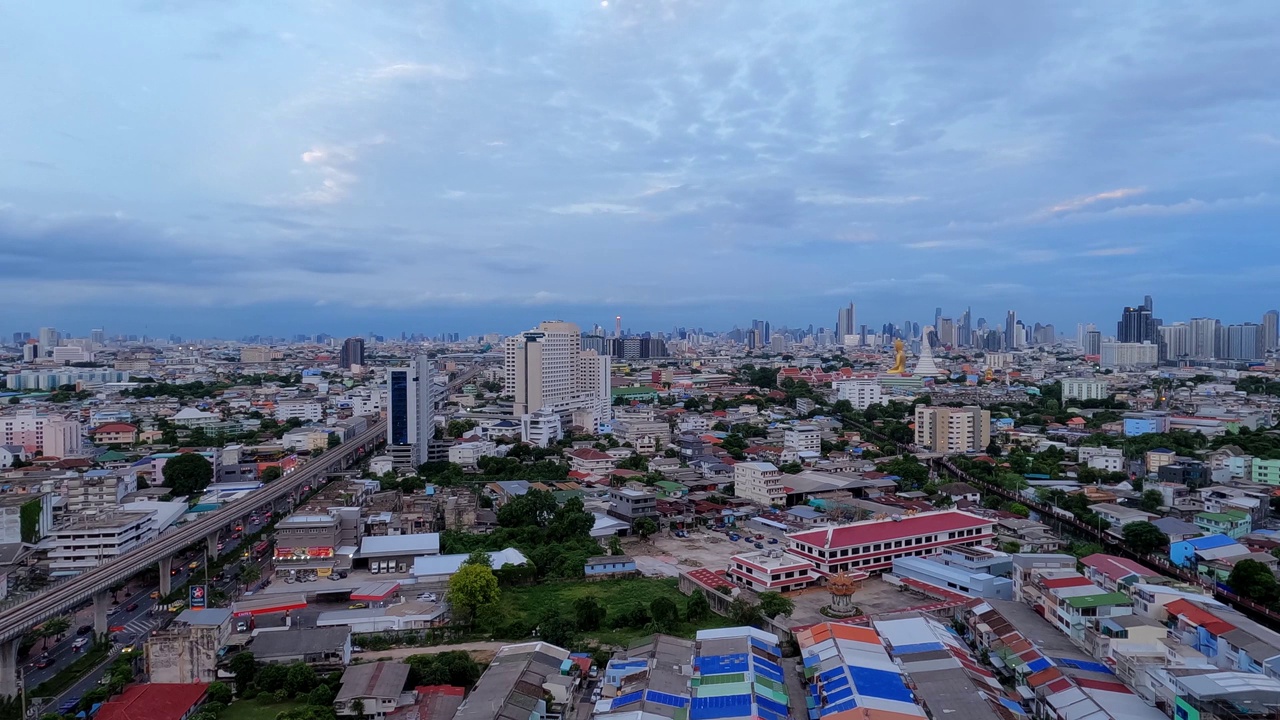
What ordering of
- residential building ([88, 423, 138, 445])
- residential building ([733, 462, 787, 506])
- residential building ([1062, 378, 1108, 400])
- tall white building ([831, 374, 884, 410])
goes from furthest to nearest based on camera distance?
residential building ([1062, 378, 1108, 400]) < tall white building ([831, 374, 884, 410]) < residential building ([88, 423, 138, 445]) < residential building ([733, 462, 787, 506])

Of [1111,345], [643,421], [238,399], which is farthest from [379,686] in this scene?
[1111,345]

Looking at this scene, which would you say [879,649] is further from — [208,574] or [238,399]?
[238,399]

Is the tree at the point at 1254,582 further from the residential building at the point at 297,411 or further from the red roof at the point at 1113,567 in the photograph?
the residential building at the point at 297,411

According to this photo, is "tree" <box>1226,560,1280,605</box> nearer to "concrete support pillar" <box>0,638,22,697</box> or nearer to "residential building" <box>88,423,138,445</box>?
"concrete support pillar" <box>0,638,22,697</box>

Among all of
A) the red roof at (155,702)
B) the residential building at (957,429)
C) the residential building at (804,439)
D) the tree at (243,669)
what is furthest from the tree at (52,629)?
the residential building at (957,429)

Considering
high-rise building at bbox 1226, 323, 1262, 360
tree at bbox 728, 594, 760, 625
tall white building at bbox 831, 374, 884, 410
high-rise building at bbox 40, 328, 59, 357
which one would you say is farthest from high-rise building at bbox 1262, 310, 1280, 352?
high-rise building at bbox 40, 328, 59, 357

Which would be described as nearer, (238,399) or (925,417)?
(925,417)
